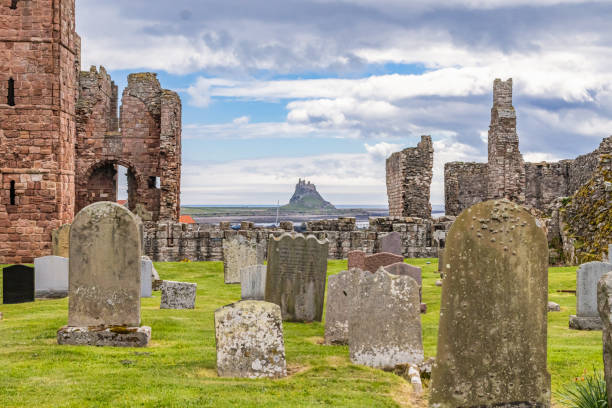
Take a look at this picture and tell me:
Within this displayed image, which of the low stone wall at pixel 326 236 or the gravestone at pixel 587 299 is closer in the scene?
the gravestone at pixel 587 299

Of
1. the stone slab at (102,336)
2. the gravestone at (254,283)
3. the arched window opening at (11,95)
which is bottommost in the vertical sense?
the stone slab at (102,336)

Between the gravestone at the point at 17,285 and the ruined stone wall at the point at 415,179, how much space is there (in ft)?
69.7

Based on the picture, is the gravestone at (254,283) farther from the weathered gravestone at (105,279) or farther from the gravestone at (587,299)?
A: the gravestone at (587,299)

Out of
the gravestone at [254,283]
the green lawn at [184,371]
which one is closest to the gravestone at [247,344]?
the green lawn at [184,371]

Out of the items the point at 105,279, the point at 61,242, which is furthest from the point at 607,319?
the point at 61,242

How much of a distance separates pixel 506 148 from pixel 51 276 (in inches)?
946

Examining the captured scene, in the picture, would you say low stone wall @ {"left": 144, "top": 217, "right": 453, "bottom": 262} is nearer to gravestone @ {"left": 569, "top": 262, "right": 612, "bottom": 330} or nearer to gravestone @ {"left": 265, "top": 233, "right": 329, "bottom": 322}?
gravestone @ {"left": 265, "top": 233, "right": 329, "bottom": 322}

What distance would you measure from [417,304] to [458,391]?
268cm

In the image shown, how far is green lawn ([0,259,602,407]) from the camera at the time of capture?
682 centimetres

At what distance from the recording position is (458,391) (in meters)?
5.75

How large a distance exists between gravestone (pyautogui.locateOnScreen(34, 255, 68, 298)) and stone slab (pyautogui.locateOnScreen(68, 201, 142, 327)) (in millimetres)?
5712

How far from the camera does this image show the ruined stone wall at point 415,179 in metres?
32.9

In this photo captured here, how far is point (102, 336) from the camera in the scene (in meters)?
9.24

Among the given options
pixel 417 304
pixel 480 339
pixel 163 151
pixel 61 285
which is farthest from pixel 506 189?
pixel 480 339
